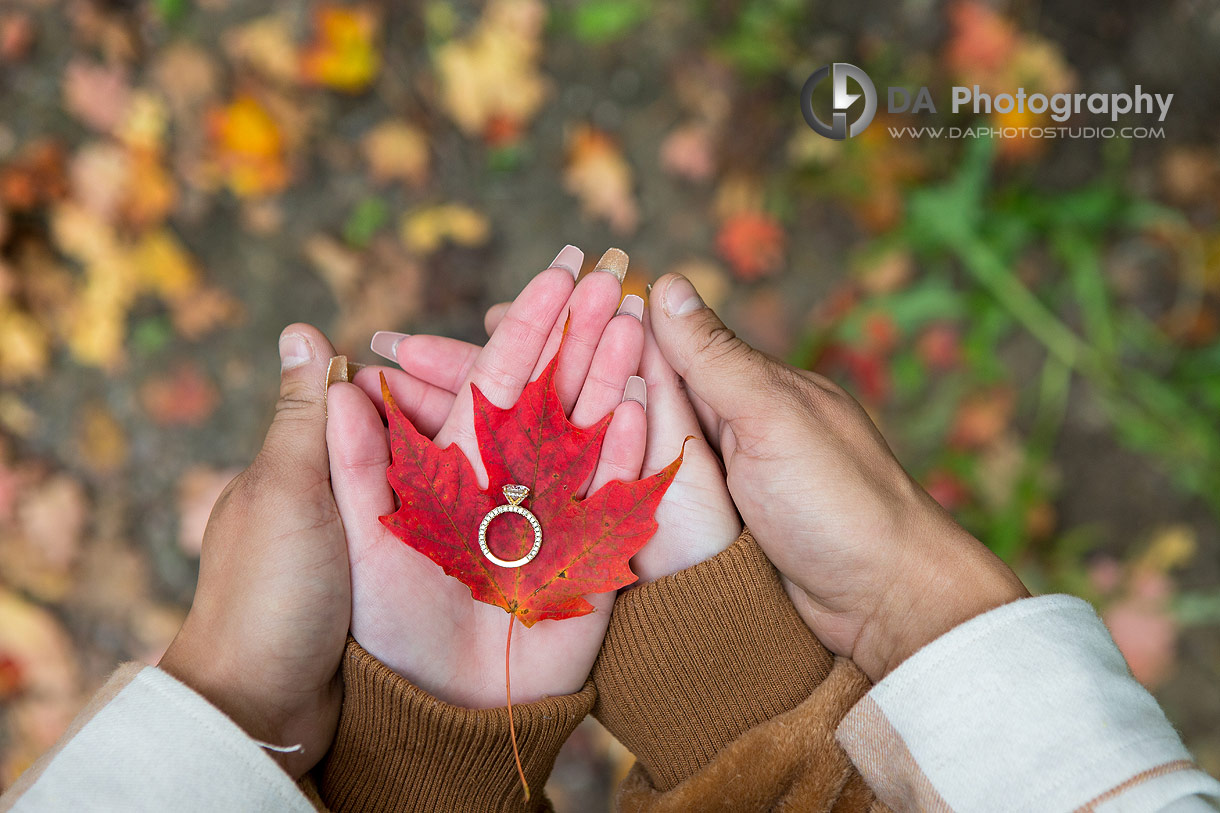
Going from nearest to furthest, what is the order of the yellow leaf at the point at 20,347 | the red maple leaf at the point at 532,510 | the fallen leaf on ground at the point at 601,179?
the red maple leaf at the point at 532,510 < the yellow leaf at the point at 20,347 < the fallen leaf on ground at the point at 601,179

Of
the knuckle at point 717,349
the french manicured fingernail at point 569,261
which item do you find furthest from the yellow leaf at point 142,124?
the knuckle at point 717,349

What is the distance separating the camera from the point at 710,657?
1562 mm

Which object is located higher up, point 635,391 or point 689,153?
point 689,153

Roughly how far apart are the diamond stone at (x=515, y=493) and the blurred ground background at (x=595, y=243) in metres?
1.15

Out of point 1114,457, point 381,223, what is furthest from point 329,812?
point 1114,457

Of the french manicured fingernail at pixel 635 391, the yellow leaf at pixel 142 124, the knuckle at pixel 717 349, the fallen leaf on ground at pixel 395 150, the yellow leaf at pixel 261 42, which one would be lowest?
the french manicured fingernail at pixel 635 391

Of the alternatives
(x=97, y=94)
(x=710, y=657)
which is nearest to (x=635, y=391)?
(x=710, y=657)

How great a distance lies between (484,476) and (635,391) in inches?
13.8

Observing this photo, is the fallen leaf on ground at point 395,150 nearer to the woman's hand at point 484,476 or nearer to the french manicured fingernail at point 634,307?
the woman's hand at point 484,476

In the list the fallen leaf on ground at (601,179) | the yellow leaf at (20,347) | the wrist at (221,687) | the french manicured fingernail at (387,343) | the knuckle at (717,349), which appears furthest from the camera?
the fallen leaf on ground at (601,179)

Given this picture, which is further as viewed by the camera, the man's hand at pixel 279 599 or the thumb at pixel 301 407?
the thumb at pixel 301 407

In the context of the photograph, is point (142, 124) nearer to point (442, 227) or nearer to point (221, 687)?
point (442, 227)

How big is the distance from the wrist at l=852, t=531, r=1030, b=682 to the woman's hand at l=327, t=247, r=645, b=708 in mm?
555

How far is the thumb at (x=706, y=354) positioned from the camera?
151cm
